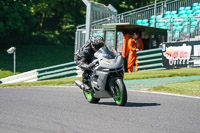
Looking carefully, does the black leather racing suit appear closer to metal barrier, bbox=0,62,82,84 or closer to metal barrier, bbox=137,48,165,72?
metal barrier, bbox=137,48,165,72

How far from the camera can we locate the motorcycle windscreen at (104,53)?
870 cm

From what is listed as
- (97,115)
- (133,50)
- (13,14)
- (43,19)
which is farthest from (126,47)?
(43,19)

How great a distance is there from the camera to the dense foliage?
34.2 meters

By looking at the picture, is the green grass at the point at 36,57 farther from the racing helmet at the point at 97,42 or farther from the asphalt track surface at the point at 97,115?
the racing helmet at the point at 97,42

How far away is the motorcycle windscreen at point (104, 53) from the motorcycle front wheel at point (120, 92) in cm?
59

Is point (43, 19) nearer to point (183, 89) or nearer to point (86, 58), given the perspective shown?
point (183, 89)

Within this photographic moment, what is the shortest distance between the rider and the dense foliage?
24909mm

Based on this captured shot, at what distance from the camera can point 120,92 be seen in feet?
27.4

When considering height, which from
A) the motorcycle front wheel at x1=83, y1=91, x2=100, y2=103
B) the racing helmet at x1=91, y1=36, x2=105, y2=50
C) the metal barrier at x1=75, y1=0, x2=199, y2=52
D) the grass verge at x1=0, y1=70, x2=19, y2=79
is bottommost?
the grass verge at x1=0, y1=70, x2=19, y2=79

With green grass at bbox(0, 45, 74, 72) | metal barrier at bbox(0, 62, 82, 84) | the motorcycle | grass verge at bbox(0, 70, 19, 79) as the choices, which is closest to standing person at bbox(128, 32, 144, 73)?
metal barrier at bbox(0, 62, 82, 84)

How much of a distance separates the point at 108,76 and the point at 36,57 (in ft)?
98.5

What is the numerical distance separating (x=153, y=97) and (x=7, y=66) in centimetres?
2523

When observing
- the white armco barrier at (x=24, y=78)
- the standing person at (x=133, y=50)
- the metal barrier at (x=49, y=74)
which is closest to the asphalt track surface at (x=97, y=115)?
the standing person at (x=133, y=50)

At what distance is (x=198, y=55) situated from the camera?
A: 57.5 feet
